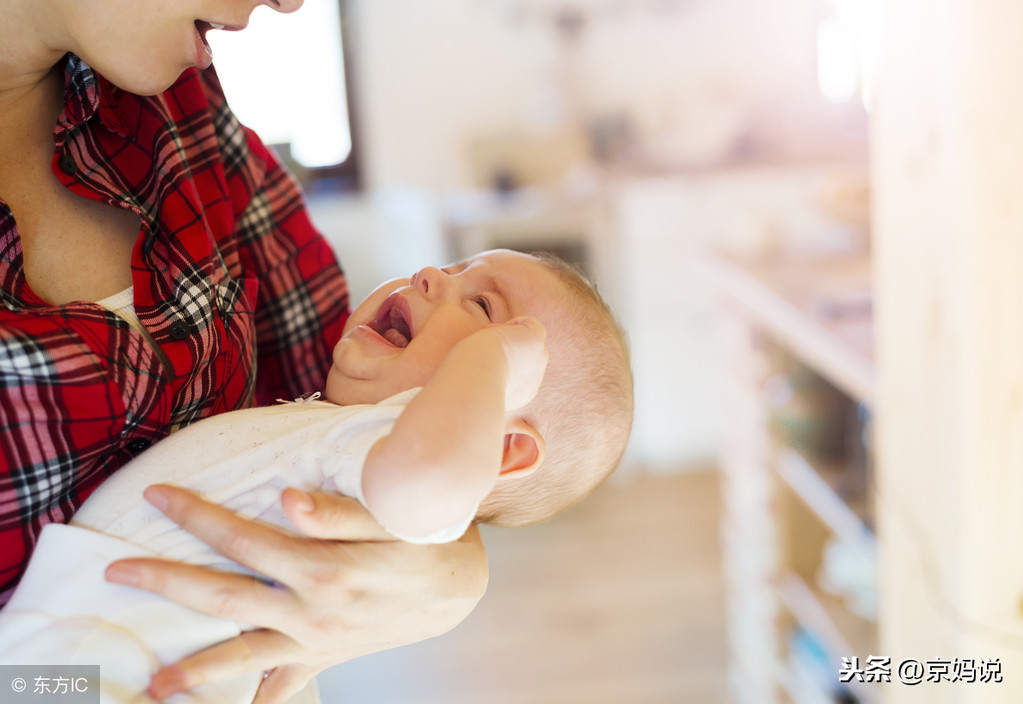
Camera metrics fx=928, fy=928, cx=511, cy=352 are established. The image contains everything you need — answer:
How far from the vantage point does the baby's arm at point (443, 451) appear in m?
0.70

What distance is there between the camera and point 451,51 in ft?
13.9

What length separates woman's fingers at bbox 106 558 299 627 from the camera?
2.39ft

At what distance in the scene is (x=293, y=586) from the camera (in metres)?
0.77

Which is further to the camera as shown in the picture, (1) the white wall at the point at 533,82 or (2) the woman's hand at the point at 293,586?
(1) the white wall at the point at 533,82

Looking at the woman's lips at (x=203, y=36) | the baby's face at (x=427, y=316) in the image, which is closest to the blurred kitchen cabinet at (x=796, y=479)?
the baby's face at (x=427, y=316)

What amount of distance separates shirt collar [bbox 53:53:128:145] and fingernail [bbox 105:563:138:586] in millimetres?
402

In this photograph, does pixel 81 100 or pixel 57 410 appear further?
pixel 81 100

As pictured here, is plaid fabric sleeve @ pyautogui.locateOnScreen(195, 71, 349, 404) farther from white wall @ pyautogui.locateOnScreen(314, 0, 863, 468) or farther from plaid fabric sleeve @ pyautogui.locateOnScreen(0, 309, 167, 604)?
white wall @ pyautogui.locateOnScreen(314, 0, 863, 468)

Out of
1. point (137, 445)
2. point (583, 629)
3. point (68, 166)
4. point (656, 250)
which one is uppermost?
point (68, 166)

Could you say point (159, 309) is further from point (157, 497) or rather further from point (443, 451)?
point (443, 451)

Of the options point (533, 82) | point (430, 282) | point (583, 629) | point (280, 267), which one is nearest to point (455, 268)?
point (430, 282)

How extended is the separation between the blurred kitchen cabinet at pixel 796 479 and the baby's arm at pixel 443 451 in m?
0.98

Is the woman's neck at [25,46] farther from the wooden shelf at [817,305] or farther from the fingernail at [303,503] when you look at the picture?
the wooden shelf at [817,305]

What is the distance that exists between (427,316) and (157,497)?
0.30 m
